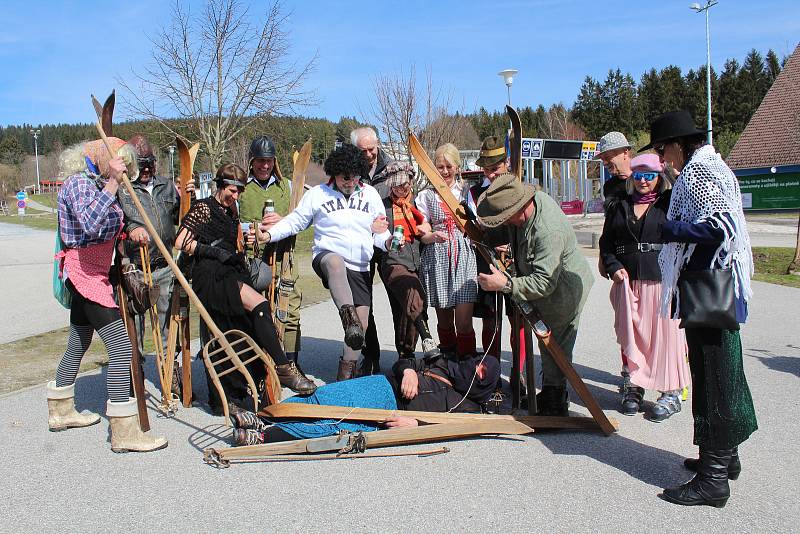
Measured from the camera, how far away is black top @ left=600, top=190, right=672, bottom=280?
199 inches

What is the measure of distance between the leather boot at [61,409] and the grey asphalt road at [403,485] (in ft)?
0.19

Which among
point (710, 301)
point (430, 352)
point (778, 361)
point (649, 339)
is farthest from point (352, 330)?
point (778, 361)

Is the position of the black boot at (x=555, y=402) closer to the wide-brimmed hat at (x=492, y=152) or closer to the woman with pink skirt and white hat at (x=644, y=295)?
the woman with pink skirt and white hat at (x=644, y=295)

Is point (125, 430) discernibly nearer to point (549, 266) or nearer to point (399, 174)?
point (549, 266)

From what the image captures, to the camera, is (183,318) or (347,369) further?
(347,369)

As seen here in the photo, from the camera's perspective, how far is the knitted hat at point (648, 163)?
5.04m

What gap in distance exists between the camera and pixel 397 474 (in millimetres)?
3885

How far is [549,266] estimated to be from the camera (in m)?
4.27

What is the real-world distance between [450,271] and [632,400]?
1.62m

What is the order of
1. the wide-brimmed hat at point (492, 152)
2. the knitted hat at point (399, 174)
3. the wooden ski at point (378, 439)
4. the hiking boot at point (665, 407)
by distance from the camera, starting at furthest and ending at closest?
the knitted hat at point (399, 174)
the wide-brimmed hat at point (492, 152)
the hiking boot at point (665, 407)
the wooden ski at point (378, 439)

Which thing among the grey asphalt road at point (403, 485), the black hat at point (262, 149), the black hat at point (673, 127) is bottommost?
the grey asphalt road at point (403, 485)

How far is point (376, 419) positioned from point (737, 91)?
56.7m

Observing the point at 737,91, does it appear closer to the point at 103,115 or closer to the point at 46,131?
the point at 103,115

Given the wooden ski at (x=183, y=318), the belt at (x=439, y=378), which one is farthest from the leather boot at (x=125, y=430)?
the belt at (x=439, y=378)
